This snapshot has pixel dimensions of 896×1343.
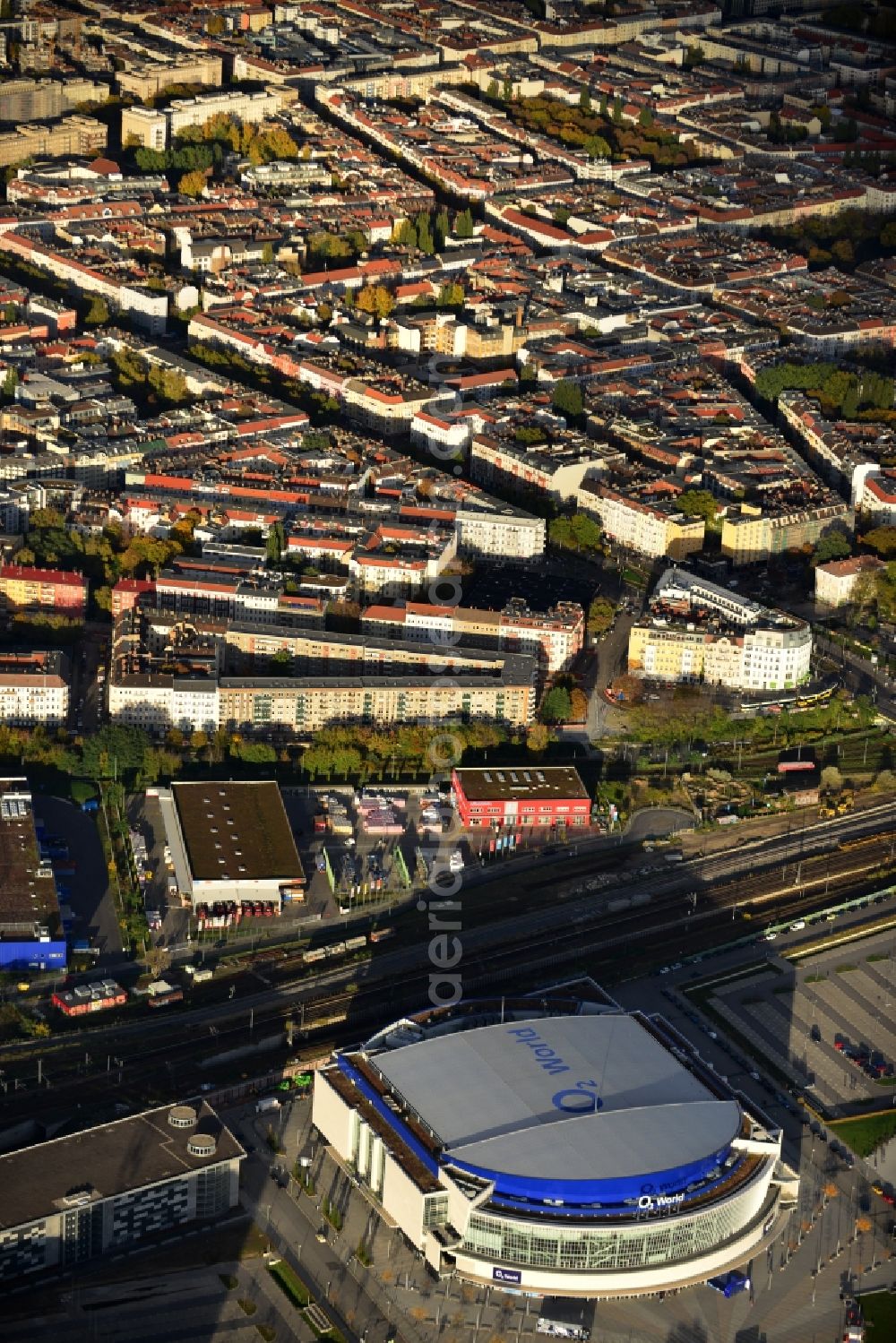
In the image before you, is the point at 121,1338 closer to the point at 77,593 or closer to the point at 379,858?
the point at 379,858

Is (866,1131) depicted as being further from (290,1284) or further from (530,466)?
(530,466)

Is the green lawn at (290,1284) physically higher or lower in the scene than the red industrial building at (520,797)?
lower

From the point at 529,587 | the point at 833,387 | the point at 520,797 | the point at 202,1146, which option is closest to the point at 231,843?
the point at 520,797

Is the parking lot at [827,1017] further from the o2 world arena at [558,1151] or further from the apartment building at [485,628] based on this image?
the apartment building at [485,628]

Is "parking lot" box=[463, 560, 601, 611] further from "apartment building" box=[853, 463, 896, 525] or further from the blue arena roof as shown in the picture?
the blue arena roof

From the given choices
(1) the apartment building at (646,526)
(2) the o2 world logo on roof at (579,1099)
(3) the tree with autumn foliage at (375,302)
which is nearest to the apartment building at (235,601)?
(1) the apartment building at (646,526)

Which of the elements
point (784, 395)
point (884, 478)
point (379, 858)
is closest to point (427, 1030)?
point (379, 858)
